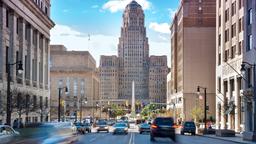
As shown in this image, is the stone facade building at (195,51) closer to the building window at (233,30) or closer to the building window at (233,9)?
the building window at (233,30)

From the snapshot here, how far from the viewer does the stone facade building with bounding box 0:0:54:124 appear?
69000mm

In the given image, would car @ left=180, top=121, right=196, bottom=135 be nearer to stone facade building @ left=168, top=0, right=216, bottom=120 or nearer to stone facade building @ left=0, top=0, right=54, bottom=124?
stone facade building @ left=0, top=0, right=54, bottom=124

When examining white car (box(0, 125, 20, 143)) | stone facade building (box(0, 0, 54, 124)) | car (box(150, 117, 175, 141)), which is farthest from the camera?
stone facade building (box(0, 0, 54, 124))

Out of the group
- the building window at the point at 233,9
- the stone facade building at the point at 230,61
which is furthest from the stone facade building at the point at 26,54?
the building window at the point at 233,9

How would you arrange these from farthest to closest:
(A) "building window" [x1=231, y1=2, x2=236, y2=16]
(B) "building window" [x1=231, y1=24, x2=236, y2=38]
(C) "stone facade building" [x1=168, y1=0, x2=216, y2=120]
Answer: (C) "stone facade building" [x1=168, y1=0, x2=216, y2=120] → (A) "building window" [x1=231, y1=2, x2=236, y2=16] → (B) "building window" [x1=231, y1=24, x2=236, y2=38]

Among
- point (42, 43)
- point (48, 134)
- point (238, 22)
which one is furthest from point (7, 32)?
point (48, 134)

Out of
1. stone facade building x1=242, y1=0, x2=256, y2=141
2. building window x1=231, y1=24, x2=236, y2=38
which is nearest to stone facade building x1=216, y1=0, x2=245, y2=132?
building window x1=231, y1=24, x2=236, y2=38

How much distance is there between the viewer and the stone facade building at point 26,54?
69.0 metres

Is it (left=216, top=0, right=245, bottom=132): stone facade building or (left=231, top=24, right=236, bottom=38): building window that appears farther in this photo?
(left=231, top=24, right=236, bottom=38): building window

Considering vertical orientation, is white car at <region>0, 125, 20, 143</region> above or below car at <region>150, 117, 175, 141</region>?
Answer: above

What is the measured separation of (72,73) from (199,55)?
55492mm

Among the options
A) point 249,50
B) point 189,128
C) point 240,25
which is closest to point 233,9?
point 240,25

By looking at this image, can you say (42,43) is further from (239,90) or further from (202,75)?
(202,75)

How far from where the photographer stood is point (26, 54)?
84.2 metres
